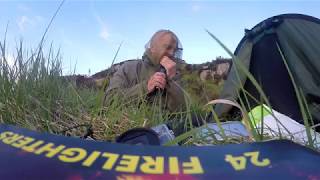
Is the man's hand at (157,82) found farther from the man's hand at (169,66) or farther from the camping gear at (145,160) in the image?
the camping gear at (145,160)

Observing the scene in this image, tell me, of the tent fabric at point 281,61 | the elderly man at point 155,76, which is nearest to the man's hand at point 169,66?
the elderly man at point 155,76

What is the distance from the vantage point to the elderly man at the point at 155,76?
2017mm

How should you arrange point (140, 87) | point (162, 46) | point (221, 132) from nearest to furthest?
point (221, 132) → point (140, 87) → point (162, 46)

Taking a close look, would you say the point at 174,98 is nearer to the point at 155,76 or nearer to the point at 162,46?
the point at 155,76

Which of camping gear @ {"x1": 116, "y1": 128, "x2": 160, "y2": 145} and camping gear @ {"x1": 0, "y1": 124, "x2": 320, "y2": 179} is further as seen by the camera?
camping gear @ {"x1": 116, "y1": 128, "x2": 160, "y2": 145}

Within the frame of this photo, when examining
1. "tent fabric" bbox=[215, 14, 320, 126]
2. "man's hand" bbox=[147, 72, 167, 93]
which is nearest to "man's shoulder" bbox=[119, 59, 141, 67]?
"man's hand" bbox=[147, 72, 167, 93]

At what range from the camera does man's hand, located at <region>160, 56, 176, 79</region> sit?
2291mm

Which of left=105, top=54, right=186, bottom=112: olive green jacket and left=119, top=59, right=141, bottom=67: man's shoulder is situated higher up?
left=119, top=59, right=141, bottom=67: man's shoulder

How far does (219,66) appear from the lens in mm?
7375

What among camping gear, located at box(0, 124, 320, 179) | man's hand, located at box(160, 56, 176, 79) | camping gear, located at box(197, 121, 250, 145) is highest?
man's hand, located at box(160, 56, 176, 79)

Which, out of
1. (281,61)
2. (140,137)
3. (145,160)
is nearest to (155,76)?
(281,61)

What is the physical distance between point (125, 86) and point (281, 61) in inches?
28.3

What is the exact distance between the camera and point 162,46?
96.3 inches

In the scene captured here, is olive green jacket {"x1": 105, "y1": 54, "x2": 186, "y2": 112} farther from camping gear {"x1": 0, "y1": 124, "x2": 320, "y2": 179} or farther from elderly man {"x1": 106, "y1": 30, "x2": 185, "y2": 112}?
camping gear {"x1": 0, "y1": 124, "x2": 320, "y2": 179}
